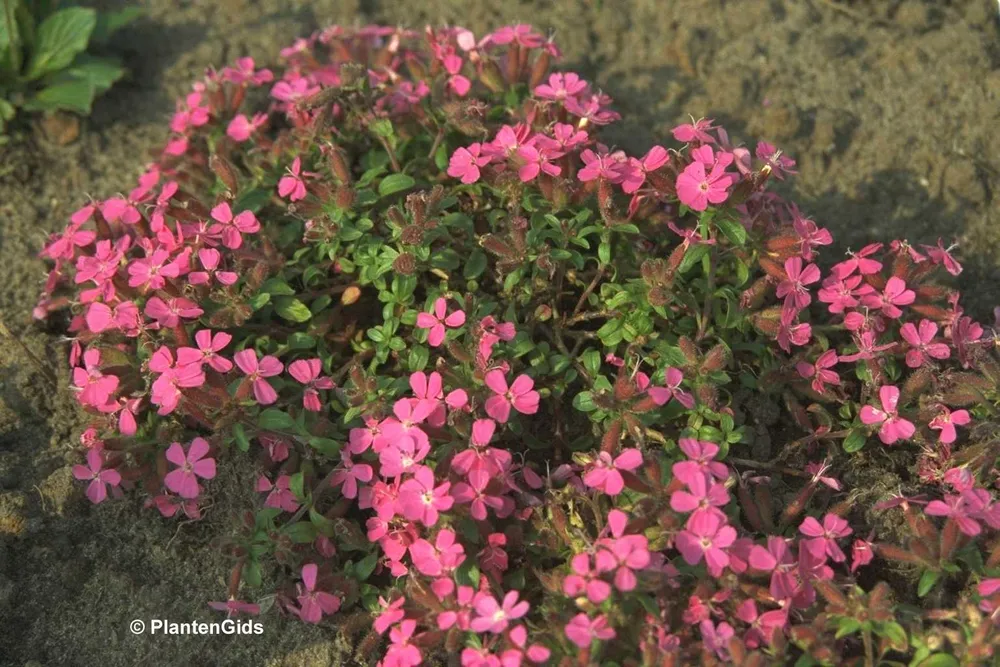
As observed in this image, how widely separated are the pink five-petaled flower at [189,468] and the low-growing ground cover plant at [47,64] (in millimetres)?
1633

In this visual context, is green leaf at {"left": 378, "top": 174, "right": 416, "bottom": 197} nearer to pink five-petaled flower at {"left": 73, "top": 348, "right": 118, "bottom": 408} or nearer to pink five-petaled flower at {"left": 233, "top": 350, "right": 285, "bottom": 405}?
pink five-petaled flower at {"left": 233, "top": 350, "right": 285, "bottom": 405}

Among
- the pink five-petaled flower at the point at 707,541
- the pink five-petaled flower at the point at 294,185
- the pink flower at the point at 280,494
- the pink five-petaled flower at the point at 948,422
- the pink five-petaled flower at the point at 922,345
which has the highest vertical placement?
the pink five-petaled flower at the point at 294,185

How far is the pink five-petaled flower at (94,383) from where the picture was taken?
269 cm

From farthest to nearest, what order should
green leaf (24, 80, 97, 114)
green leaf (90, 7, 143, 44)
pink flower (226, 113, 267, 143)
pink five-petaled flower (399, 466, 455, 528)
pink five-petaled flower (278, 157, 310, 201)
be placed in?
green leaf (90, 7, 143, 44) < green leaf (24, 80, 97, 114) < pink flower (226, 113, 267, 143) < pink five-petaled flower (278, 157, 310, 201) < pink five-petaled flower (399, 466, 455, 528)

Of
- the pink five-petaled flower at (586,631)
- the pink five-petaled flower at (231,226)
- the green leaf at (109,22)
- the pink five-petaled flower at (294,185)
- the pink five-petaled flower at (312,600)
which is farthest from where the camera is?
the green leaf at (109,22)

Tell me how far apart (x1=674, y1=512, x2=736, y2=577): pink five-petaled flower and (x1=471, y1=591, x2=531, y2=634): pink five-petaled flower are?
40 centimetres

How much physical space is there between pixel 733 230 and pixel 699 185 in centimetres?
16

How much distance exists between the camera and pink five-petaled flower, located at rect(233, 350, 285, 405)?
2.57m

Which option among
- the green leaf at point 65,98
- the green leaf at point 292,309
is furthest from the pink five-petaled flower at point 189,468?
the green leaf at point 65,98

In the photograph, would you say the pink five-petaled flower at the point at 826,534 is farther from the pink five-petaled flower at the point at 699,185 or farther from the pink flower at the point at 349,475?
the pink flower at the point at 349,475

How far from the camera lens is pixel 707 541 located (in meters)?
2.31

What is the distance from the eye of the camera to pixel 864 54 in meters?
3.88

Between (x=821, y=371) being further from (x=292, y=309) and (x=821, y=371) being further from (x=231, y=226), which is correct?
(x=231, y=226)

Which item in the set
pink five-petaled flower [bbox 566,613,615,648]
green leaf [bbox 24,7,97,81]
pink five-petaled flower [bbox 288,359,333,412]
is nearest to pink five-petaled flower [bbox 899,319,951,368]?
pink five-petaled flower [bbox 566,613,615,648]
